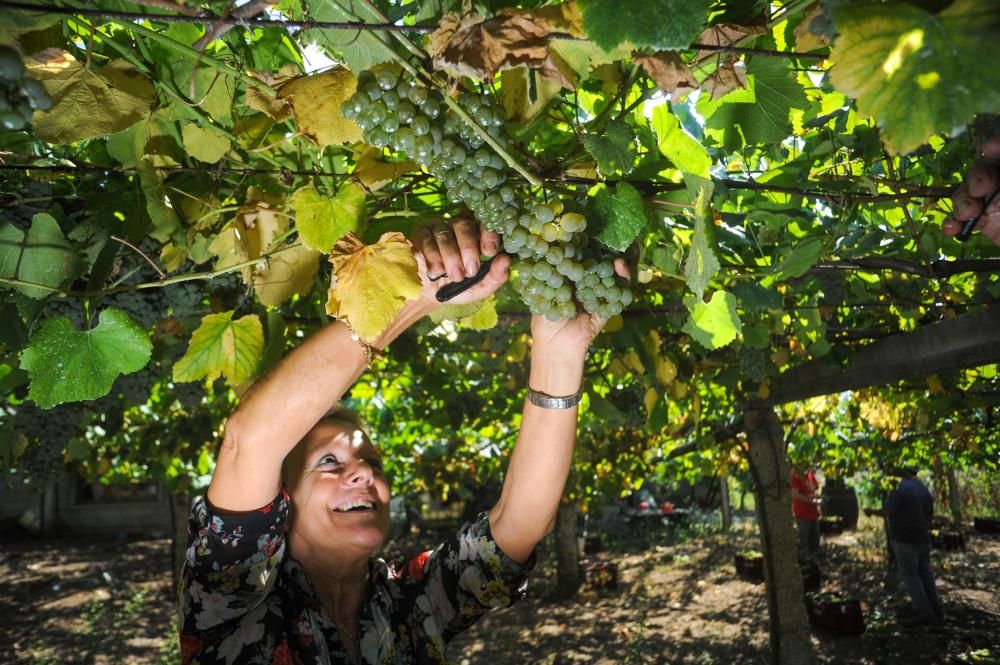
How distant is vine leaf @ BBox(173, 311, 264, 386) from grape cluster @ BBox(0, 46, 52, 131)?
907 millimetres

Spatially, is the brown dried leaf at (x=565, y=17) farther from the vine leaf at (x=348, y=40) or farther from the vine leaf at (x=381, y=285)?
the vine leaf at (x=381, y=285)

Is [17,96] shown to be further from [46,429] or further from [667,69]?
[46,429]

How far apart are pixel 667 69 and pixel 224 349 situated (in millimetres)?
1221

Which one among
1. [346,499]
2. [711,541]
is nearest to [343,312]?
[346,499]

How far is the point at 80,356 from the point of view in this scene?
4.65 feet

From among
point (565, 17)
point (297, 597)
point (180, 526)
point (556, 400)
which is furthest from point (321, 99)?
point (180, 526)

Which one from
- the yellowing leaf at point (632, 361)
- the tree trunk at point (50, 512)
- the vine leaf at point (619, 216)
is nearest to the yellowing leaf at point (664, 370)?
the yellowing leaf at point (632, 361)

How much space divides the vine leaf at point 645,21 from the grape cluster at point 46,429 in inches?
123

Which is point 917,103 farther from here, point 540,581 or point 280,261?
point 540,581

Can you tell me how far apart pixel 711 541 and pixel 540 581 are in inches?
200

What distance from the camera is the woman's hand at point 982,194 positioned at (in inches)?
38.9

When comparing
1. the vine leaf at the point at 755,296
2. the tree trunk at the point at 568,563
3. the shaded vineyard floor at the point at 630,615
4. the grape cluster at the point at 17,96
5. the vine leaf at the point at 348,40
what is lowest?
the shaded vineyard floor at the point at 630,615

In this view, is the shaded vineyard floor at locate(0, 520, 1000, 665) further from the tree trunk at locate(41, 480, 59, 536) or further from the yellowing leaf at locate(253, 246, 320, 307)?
the yellowing leaf at locate(253, 246, 320, 307)

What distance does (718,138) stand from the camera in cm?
197
